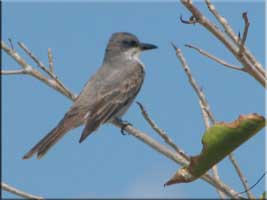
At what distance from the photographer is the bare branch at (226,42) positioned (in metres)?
2.05

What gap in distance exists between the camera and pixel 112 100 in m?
7.62

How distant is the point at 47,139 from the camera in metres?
6.79

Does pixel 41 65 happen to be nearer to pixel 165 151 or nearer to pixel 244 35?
pixel 165 151

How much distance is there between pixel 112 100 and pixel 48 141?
1294mm

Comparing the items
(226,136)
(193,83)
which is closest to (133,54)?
(193,83)

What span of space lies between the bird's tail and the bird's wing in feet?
1.12

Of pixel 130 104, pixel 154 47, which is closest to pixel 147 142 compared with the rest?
pixel 130 104

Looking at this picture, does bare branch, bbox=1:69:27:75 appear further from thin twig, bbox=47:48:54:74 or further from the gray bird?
the gray bird

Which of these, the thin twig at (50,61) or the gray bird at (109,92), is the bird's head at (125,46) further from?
the thin twig at (50,61)

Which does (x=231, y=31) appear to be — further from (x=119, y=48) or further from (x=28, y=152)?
(x=119, y=48)

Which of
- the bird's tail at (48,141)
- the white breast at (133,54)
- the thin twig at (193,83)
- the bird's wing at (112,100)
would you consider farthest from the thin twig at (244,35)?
the white breast at (133,54)

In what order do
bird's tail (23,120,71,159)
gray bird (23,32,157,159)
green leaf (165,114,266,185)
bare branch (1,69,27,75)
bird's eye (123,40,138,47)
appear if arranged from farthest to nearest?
bird's eye (123,40,138,47) → gray bird (23,32,157,159) → bird's tail (23,120,71,159) → bare branch (1,69,27,75) → green leaf (165,114,266,185)

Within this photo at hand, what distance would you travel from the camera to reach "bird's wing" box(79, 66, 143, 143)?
705 centimetres

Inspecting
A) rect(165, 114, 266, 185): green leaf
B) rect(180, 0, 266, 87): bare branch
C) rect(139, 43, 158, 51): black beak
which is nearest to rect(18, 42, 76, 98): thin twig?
rect(180, 0, 266, 87): bare branch
